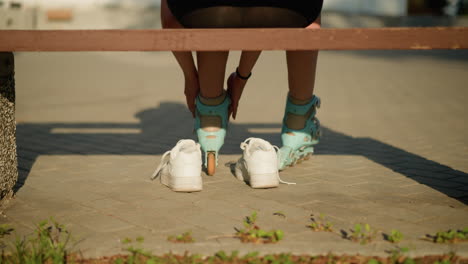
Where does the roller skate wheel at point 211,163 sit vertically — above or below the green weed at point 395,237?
below

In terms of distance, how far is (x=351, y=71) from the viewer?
1180cm

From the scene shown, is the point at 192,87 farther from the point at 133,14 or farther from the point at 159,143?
the point at 133,14

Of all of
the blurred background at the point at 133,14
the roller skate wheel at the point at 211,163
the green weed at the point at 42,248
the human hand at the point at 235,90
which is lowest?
the blurred background at the point at 133,14

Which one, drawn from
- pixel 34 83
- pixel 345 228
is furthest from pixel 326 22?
pixel 345 228


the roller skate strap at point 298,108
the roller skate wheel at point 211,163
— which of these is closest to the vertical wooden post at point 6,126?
the roller skate wheel at point 211,163

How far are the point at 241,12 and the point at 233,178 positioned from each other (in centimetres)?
109

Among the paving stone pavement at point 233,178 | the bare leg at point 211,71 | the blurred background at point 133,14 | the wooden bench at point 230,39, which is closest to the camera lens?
the wooden bench at point 230,39

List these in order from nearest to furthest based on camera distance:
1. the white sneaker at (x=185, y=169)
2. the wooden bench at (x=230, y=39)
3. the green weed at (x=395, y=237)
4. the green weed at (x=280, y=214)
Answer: the green weed at (x=395, y=237) → the wooden bench at (x=230, y=39) → the green weed at (x=280, y=214) → the white sneaker at (x=185, y=169)

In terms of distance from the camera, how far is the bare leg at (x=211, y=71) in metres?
3.38

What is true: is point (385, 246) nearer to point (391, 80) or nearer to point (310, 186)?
point (310, 186)

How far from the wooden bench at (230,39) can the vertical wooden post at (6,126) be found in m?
0.44

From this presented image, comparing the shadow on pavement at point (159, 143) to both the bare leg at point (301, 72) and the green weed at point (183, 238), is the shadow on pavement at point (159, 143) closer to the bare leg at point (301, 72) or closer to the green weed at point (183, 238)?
the bare leg at point (301, 72)

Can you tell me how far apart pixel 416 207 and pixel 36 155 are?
9.21 feet

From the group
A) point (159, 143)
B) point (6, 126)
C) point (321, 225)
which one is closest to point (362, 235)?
point (321, 225)
